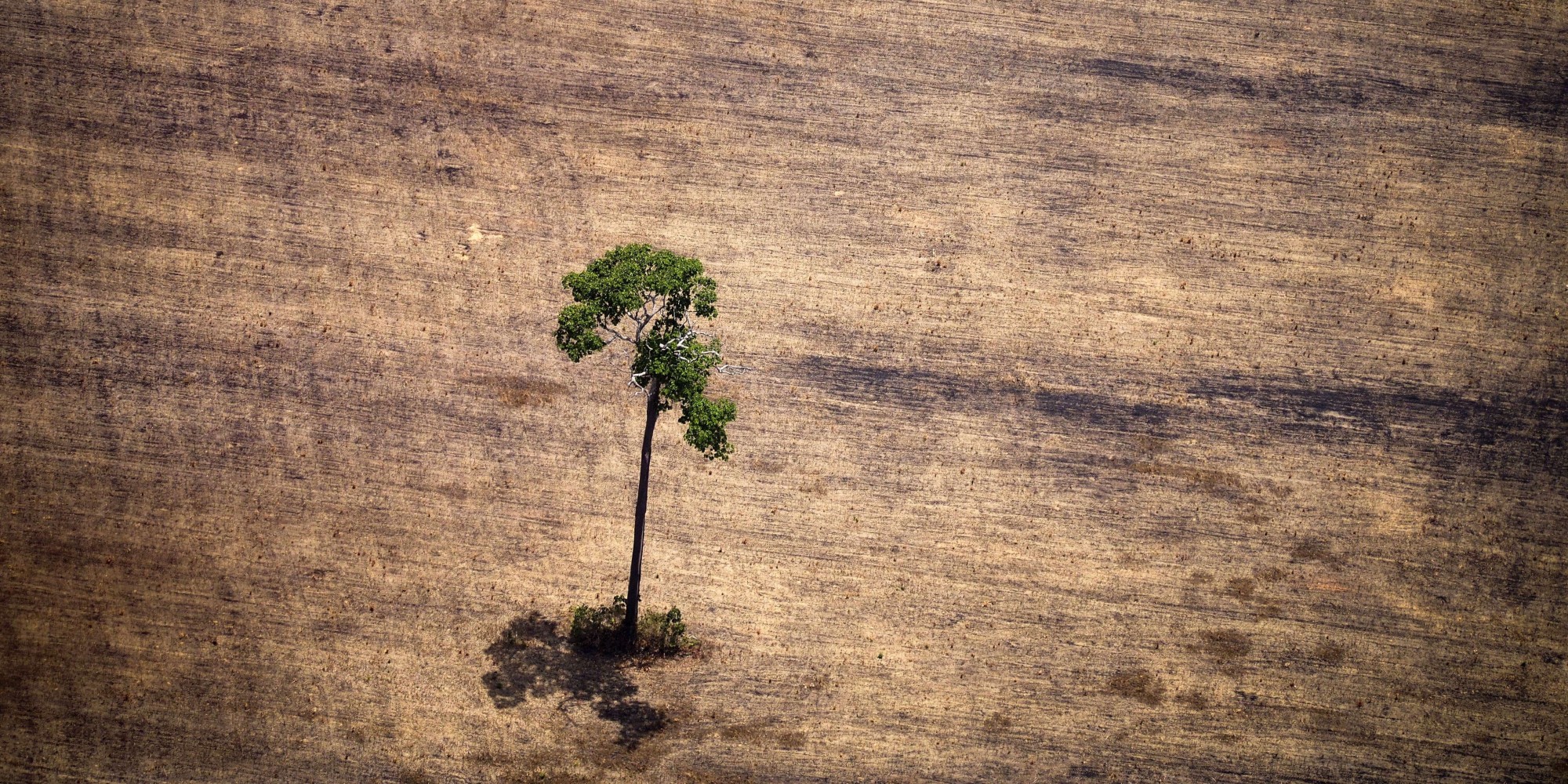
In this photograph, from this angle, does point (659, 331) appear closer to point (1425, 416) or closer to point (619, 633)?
point (619, 633)

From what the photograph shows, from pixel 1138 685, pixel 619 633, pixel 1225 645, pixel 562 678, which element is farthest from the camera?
pixel 1225 645

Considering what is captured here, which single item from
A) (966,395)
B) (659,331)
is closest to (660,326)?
(659,331)

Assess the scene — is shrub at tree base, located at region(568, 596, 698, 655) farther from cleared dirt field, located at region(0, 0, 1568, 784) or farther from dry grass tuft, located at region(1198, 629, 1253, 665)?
dry grass tuft, located at region(1198, 629, 1253, 665)

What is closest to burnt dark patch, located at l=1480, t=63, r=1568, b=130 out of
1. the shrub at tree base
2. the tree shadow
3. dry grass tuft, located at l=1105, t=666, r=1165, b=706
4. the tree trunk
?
dry grass tuft, located at l=1105, t=666, r=1165, b=706

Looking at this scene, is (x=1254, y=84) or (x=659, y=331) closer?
(x=659, y=331)

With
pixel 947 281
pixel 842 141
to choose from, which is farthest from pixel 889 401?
pixel 842 141

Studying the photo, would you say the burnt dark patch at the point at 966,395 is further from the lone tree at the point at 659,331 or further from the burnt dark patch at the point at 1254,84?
the burnt dark patch at the point at 1254,84
